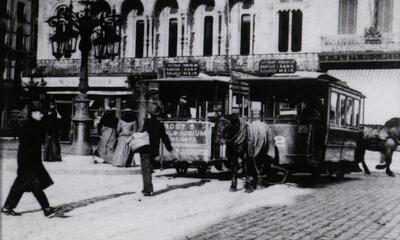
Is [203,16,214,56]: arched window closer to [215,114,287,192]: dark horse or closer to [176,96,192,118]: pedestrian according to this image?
[176,96,192,118]: pedestrian

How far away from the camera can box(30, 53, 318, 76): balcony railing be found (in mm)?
29969

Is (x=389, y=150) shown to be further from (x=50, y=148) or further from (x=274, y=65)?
(x=274, y=65)

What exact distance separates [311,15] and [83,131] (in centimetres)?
1617

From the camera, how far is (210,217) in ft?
28.1

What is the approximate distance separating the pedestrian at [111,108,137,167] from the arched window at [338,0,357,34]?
1638 cm

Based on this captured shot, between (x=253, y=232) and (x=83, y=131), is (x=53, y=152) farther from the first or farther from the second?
(x=253, y=232)

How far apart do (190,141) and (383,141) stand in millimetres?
6556

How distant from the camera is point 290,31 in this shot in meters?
30.5

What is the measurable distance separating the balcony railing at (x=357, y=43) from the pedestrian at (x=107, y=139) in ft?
51.6

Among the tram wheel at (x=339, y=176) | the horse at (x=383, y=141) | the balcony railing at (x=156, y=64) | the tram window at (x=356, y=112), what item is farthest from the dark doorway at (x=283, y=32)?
the tram wheel at (x=339, y=176)

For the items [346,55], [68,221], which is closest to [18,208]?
[68,221]

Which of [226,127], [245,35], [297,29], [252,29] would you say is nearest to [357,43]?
[297,29]

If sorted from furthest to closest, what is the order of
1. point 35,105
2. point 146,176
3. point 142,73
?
point 142,73 → point 146,176 → point 35,105

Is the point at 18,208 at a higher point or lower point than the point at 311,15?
lower
